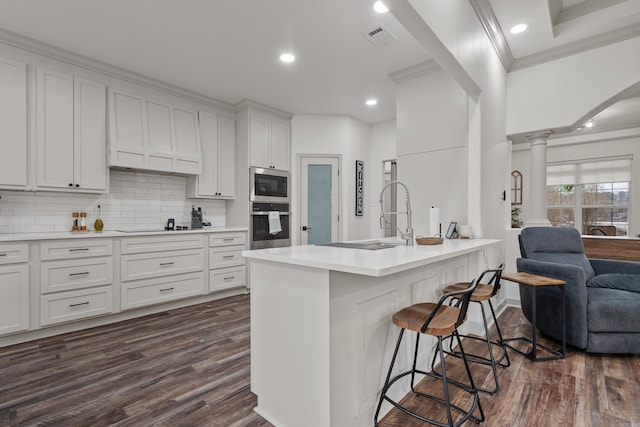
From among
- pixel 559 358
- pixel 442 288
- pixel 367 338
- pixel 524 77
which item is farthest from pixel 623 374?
pixel 524 77

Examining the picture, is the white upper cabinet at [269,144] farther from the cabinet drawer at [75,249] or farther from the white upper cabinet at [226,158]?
the cabinet drawer at [75,249]

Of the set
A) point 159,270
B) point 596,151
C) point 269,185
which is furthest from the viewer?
point 596,151

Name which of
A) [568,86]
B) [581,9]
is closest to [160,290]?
[568,86]

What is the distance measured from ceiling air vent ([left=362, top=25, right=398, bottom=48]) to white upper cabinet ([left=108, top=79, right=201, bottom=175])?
259 cm

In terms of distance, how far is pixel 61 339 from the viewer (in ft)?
9.71

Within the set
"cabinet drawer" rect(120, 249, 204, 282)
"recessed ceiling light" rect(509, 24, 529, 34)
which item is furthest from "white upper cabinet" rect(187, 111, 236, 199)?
"recessed ceiling light" rect(509, 24, 529, 34)

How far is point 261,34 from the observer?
2.97 metres

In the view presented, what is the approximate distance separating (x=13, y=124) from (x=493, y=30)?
4.64 meters

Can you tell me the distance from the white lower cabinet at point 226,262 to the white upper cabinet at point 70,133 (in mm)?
1444

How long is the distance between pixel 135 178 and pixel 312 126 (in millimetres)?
2728

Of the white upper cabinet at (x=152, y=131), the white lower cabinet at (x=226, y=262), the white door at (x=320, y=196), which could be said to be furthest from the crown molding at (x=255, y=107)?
the white lower cabinet at (x=226, y=262)

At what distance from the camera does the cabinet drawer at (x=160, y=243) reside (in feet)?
11.3

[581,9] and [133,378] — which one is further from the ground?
[581,9]

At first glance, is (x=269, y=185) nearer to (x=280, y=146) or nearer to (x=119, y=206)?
(x=280, y=146)
